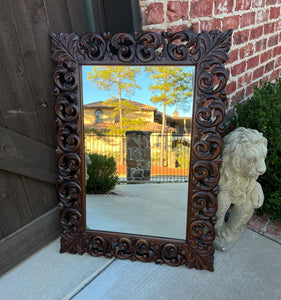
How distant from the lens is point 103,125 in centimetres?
170

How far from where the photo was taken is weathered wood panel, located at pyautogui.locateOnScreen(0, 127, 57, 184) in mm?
1627

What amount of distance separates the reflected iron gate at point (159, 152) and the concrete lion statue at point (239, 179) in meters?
0.24

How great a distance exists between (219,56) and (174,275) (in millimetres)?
1252

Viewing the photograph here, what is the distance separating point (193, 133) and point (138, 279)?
89cm

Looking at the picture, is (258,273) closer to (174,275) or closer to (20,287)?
(174,275)

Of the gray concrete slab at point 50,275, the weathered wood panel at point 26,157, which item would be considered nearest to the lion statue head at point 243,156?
the gray concrete slab at point 50,275

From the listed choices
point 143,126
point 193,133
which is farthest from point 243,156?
point 143,126

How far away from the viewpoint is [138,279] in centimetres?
163

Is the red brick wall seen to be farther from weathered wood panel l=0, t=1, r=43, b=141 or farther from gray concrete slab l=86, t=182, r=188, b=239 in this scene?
gray concrete slab l=86, t=182, r=188, b=239

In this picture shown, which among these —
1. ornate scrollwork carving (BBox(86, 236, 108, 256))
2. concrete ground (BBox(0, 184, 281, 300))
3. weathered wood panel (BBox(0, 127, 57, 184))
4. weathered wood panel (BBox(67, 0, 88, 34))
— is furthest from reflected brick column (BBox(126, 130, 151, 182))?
weathered wood panel (BBox(67, 0, 88, 34))

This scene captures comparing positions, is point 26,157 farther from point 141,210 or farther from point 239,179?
point 239,179

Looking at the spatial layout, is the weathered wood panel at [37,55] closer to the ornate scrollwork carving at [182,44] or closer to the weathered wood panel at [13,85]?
the weathered wood panel at [13,85]

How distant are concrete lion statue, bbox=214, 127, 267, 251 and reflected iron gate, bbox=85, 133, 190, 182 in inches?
9.6

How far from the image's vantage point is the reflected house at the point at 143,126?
5.31 ft
